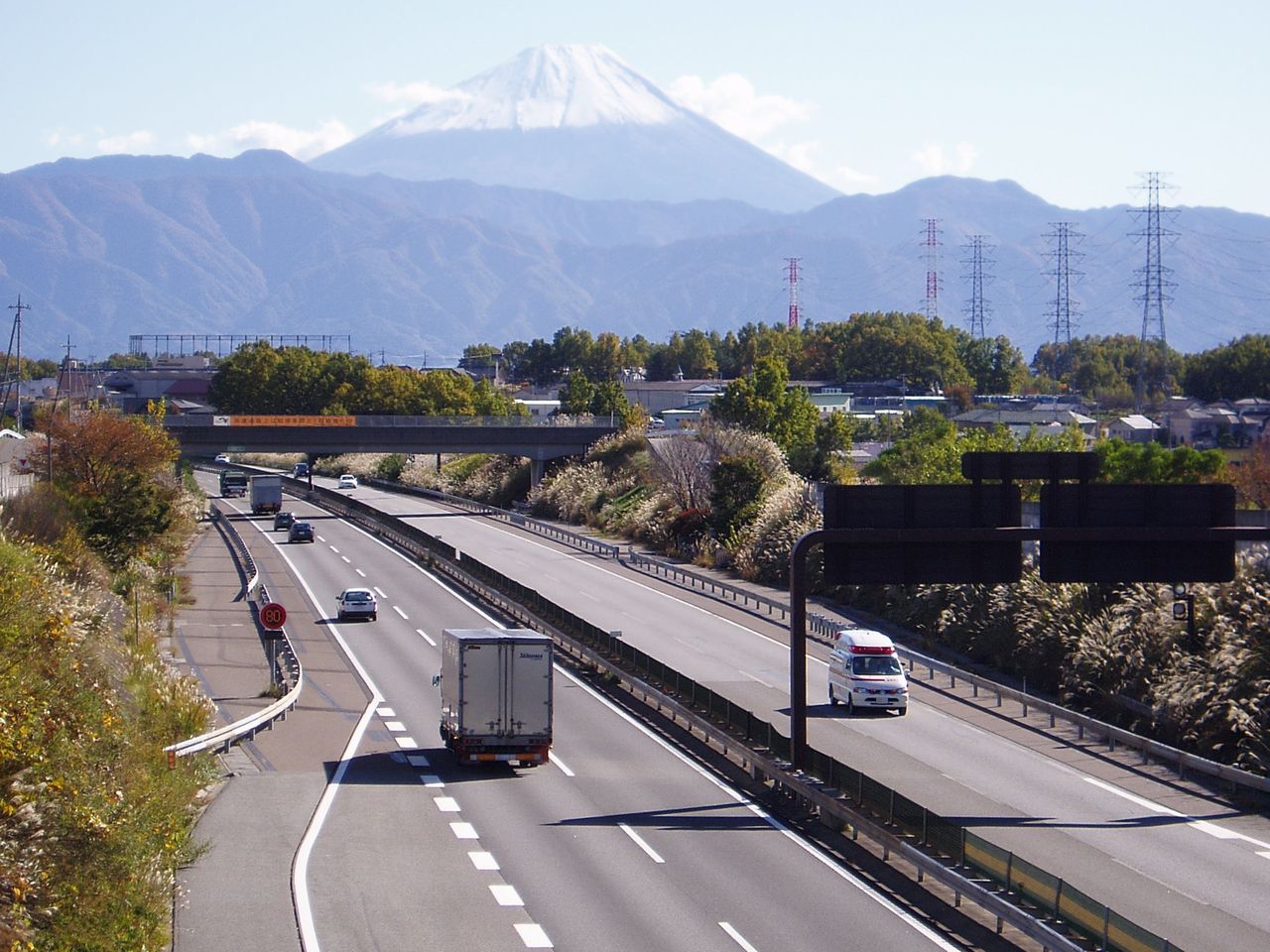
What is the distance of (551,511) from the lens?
4641 inches

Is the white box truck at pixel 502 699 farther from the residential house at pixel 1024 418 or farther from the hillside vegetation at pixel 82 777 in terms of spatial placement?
the residential house at pixel 1024 418

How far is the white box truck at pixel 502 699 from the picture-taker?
31.2 meters

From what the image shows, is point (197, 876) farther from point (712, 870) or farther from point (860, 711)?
point (860, 711)

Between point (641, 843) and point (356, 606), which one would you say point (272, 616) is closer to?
point (641, 843)

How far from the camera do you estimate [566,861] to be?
79.3ft

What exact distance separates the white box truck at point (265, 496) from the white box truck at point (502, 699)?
82.9 meters

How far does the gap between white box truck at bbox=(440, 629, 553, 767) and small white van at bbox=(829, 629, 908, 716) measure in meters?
11.5

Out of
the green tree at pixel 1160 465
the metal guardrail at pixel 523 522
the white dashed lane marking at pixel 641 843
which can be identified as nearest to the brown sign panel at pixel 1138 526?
the white dashed lane marking at pixel 641 843

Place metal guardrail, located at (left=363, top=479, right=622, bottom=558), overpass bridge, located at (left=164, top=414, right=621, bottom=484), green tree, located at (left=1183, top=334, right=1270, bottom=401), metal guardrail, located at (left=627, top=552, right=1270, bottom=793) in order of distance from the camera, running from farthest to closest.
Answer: green tree, located at (left=1183, top=334, right=1270, bottom=401) < overpass bridge, located at (left=164, top=414, right=621, bottom=484) < metal guardrail, located at (left=363, top=479, right=622, bottom=558) < metal guardrail, located at (left=627, top=552, right=1270, bottom=793)

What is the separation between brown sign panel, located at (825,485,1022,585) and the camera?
97.8 ft

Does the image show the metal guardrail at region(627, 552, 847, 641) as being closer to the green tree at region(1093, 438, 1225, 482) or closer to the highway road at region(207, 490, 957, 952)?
the highway road at region(207, 490, 957, 952)

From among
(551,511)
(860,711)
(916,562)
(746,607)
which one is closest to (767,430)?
(551,511)

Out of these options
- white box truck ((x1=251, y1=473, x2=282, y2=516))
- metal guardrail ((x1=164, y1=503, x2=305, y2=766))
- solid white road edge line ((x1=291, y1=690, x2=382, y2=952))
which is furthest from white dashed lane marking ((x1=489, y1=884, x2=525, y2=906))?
white box truck ((x1=251, y1=473, x2=282, y2=516))

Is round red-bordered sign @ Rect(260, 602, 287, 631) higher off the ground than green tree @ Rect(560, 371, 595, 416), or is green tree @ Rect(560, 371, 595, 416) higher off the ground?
green tree @ Rect(560, 371, 595, 416)
